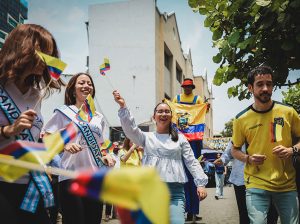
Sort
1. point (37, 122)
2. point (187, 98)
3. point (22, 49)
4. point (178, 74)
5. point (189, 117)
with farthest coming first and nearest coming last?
1. point (178, 74)
2. point (187, 98)
3. point (189, 117)
4. point (37, 122)
5. point (22, 49)

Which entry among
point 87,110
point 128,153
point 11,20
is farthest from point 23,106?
point 128,153

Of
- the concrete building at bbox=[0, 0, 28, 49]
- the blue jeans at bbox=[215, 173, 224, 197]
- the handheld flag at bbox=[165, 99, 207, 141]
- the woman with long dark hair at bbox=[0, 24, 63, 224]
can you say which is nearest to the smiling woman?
the woman with long dark hair at bbox=[0, 24, 63, 224]

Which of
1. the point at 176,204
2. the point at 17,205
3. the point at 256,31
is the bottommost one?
the point at 176,204

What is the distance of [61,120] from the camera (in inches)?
125

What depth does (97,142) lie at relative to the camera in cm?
317

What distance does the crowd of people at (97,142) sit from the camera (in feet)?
6.01

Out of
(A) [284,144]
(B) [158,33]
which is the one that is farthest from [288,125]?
(B) [158,33]

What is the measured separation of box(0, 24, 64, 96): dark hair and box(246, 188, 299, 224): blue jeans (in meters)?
2.20

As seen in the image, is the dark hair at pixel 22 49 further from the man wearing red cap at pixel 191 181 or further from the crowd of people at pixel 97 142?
the man wearing red cap at pixel 191 181

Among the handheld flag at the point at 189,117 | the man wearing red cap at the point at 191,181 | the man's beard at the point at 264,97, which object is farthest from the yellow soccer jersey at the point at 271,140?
the handheld flag at the point at 189,117

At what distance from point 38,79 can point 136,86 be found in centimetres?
1883

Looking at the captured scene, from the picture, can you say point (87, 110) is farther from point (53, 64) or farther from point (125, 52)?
point (125, 52)

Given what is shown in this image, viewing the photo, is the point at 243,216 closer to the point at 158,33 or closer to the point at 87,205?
the point at 87,205

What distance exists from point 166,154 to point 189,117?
285 centimetres
